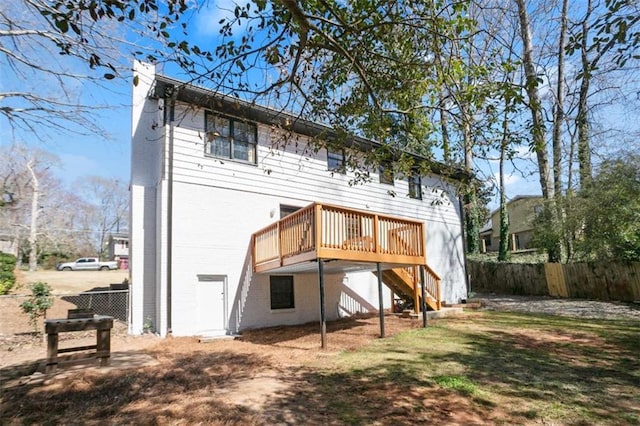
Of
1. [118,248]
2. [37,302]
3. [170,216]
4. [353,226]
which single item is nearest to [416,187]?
[353,226]

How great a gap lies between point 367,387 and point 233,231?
22.0 feet

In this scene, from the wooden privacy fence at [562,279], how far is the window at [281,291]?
429 inches

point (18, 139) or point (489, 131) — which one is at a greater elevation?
point (18, 139)

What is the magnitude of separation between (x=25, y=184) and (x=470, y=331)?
30527mm

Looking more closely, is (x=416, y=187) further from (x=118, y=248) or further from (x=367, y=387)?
(x=118, y=248)

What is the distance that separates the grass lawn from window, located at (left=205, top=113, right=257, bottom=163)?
5506 mm

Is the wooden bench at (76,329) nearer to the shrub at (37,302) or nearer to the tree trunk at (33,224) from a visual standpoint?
the shrub at (37,302)

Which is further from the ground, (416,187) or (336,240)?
(416,187)

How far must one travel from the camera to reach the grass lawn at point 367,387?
4.41m

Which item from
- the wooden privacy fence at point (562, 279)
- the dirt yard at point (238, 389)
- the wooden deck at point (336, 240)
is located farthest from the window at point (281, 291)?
the wooden privacy fence at point (562, 279)

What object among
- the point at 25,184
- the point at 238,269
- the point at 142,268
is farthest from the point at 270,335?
the point at 25,184

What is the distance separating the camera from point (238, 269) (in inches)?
433

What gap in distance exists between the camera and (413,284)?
1206 cm

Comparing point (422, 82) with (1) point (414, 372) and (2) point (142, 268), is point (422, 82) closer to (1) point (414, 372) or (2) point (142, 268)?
(1) point (414, 372)
